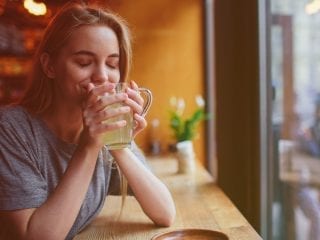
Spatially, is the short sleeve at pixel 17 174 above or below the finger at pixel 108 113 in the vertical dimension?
below

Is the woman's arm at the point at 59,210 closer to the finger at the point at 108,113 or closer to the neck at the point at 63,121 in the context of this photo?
the finger at the point at 108,113

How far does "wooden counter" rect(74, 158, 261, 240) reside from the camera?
3.40 ft

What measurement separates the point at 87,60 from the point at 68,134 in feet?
0.81

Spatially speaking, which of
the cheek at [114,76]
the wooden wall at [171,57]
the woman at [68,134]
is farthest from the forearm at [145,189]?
the wooden wall at [171,57]

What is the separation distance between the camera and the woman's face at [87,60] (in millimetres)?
907

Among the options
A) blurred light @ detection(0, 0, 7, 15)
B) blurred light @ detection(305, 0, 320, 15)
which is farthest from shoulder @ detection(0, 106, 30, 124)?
blurred light @ detection(305, 0, 320, 15)

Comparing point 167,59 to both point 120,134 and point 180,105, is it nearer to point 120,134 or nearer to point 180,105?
point 180,105

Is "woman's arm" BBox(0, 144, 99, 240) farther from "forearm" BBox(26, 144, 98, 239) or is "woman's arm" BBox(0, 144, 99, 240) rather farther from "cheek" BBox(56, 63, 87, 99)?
"cheek" BBox(56, 63, 87, 99)

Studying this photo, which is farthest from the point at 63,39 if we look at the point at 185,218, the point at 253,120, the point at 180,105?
the point at 180,105

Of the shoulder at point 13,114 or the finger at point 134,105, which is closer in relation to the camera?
the finger at point 134,105

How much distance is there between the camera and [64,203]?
881mm

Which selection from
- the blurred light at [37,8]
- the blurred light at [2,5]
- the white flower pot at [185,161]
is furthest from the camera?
the white flower pot at [185,161]

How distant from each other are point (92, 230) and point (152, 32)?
240cm

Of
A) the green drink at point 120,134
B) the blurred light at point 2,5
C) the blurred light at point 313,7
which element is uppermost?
the blurred light at point 2,5
